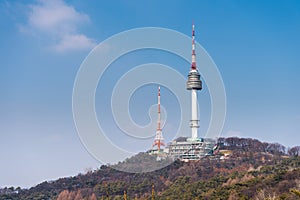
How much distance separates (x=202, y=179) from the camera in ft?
133

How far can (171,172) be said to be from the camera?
151 feet

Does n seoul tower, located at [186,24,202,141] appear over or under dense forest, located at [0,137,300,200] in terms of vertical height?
over

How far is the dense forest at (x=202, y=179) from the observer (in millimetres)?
27656

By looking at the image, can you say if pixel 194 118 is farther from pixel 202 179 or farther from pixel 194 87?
pixel 202 179

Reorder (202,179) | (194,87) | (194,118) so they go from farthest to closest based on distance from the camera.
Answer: (194,87), (194,118), (202,179)

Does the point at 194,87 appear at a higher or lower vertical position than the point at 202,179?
higher

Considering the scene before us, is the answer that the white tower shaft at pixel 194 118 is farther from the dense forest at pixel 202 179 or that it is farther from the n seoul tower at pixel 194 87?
the dense forest at pixel 202 179

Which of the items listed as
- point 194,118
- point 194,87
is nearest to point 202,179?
point 194,118

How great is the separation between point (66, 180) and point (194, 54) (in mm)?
22519

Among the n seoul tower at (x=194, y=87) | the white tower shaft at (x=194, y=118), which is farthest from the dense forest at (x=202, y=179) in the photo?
the n seoul tower at (x=194, y=87)

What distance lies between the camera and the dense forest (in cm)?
2766

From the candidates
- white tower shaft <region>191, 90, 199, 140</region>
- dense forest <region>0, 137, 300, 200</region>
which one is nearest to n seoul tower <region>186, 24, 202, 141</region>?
white tower shaft <region>191, 90, 199, 140</region>

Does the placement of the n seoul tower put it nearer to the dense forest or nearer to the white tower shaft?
the white tower shaft

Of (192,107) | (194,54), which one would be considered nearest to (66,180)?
(192,107)
